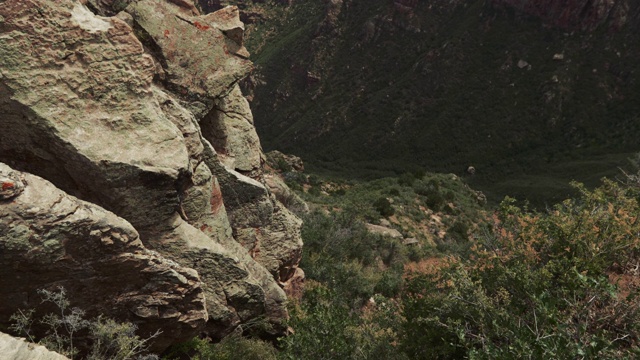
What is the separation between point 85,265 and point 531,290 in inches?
328

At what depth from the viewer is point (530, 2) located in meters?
91.3

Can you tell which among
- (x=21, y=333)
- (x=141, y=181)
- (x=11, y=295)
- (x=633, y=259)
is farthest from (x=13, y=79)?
(x=633, y=259)

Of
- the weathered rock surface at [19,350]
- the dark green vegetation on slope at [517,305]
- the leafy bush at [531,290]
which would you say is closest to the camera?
the weathered rock surface at [19,350]

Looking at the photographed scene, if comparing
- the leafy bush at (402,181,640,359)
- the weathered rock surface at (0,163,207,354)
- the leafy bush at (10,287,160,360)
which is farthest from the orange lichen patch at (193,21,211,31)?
the leafy bush at (402,181,640,359)

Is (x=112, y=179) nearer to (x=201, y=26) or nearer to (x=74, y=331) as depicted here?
(x=74, y=331)

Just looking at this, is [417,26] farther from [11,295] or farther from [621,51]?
[11,295]

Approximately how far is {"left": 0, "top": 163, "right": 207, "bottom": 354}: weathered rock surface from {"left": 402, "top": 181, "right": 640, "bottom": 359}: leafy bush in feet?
17.2

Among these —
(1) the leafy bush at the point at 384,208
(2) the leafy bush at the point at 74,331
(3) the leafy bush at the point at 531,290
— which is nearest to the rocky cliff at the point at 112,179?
(2) the leafy bush at the point at 74,331

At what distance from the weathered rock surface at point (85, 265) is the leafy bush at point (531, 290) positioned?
5.26m

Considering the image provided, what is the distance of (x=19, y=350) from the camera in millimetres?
5297

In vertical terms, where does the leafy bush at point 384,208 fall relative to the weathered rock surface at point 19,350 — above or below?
below

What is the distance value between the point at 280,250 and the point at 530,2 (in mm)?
101133

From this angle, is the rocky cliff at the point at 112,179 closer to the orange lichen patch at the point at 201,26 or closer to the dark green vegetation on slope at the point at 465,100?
the orange lichen patch at the point at 201,26

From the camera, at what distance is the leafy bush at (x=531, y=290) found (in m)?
6.79
